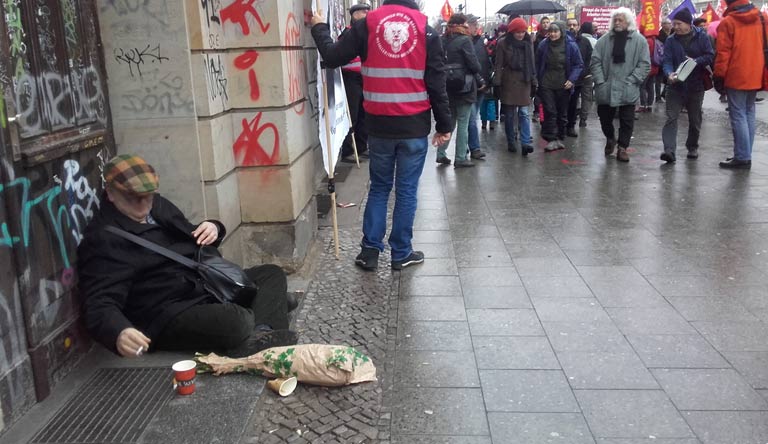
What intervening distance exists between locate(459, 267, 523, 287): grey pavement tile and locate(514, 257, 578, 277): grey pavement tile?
0.10 m

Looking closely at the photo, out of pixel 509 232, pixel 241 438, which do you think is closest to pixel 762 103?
pixel 509 232

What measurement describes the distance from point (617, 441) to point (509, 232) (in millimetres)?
3355

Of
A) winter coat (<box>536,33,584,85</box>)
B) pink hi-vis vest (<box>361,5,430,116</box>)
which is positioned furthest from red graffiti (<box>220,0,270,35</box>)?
winter coat (<box>536,33,584,85</box>)

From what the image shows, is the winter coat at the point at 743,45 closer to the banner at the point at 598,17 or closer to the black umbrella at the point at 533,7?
the black umbrella at the point at 533,7

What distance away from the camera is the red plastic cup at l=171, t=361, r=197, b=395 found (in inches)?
126

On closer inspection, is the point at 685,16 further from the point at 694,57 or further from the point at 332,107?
the point at 332,107

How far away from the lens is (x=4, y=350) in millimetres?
2916

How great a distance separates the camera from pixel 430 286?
4910mm

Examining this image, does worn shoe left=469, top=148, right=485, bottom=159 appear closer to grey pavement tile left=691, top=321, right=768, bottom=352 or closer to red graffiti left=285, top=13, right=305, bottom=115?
red graffiti left=285, top=13, right=305, bottom=115

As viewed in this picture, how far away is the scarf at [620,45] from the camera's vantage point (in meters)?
9.01

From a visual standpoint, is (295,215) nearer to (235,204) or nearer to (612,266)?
(235,204)

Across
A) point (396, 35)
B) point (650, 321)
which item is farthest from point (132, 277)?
point (650, 321)

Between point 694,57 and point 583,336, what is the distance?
6170 millimetres

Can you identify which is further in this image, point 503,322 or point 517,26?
point 517,26
